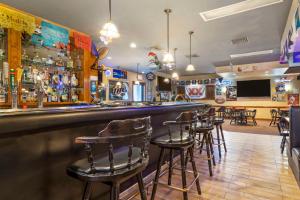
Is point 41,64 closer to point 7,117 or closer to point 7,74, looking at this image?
point 7,74

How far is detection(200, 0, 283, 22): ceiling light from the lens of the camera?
3082mm

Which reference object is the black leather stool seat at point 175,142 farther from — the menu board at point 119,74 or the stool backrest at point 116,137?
the menu board at point 119,74

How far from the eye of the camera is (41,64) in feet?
9.66

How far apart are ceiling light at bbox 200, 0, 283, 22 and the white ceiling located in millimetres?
131

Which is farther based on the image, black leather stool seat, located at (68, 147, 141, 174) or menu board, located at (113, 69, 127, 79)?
menu board, located at (113, 69, 127, 79)

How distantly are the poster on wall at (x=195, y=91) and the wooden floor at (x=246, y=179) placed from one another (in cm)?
854

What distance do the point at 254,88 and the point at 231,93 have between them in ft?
4.11

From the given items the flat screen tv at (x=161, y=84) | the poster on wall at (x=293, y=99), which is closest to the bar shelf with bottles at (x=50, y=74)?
the flat screen tv at (x=161, y=84)

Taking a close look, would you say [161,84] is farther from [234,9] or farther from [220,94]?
[234,9]

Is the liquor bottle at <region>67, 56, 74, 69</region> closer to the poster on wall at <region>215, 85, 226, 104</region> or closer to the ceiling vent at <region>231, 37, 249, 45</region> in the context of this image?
the ceiling vent at <region>231, 37, 249, 45</region>

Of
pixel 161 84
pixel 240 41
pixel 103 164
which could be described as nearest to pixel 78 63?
pixel 103 164

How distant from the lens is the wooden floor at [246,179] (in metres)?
2.07

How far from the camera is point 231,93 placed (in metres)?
11.0

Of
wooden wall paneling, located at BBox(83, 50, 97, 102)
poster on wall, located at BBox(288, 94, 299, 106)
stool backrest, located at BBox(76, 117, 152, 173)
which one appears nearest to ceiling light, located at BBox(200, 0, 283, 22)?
wooden wall paneling, located at BBox(83, 50, 97, 102)
